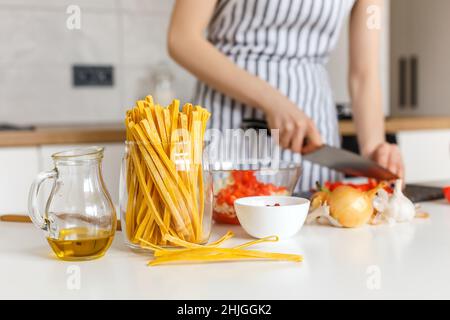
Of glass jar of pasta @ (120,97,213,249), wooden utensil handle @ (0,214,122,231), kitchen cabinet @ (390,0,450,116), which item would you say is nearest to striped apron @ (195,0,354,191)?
wooden utensil handle @ (0,214,122,231)

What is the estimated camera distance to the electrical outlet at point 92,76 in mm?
2588

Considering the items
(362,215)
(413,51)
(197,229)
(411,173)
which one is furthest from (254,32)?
(413,51)

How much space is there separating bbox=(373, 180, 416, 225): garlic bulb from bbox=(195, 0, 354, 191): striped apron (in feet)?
1.69

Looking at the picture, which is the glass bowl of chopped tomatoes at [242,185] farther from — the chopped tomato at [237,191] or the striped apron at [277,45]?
the striped apron at [277,45]

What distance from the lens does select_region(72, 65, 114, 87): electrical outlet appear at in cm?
259

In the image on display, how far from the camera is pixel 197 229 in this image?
2.59 feet

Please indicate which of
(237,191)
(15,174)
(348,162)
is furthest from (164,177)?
(15,174)

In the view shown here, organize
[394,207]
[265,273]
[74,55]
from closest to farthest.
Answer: [265,273], [394,207], [74,55]

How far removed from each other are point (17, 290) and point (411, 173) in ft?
6.72

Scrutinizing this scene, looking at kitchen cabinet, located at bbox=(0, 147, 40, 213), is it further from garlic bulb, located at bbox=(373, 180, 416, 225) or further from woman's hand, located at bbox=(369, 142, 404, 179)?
garlic bulb, located at bbox=(373, 180, 416, 225)

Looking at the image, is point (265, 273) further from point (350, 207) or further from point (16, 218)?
point (16, 218)

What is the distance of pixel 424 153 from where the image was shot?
2465mm

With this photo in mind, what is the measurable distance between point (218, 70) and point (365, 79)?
0.43m
